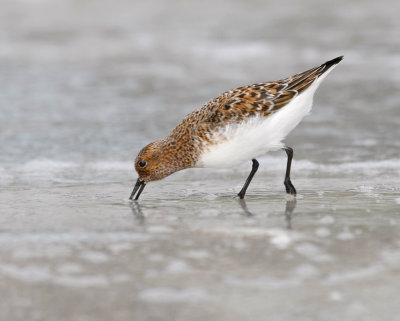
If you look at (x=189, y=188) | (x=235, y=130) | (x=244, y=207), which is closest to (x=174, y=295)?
(x=244, y=207)

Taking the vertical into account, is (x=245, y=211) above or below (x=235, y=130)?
below

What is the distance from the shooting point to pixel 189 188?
6.25m

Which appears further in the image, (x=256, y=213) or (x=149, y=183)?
(x=149, y=183)

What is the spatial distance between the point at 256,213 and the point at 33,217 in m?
1.56

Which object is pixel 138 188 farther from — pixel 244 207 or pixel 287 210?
pixel 287 210

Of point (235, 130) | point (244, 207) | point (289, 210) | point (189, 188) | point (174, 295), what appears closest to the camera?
point (174, 295)

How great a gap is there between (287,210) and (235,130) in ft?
2.65

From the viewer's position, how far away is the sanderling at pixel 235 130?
564 centimetres

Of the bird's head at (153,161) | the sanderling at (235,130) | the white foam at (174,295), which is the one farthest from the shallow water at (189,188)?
the sanderling at (235,130)

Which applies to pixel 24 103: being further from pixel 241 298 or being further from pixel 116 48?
pixel 241 298

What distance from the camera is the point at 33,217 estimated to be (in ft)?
16.6

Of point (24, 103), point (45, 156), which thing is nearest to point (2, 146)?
point (45, 156)

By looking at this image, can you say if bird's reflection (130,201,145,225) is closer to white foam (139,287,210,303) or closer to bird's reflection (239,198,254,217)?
bird's reflection (239,198,254,217)

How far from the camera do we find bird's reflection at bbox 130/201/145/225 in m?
4.95
